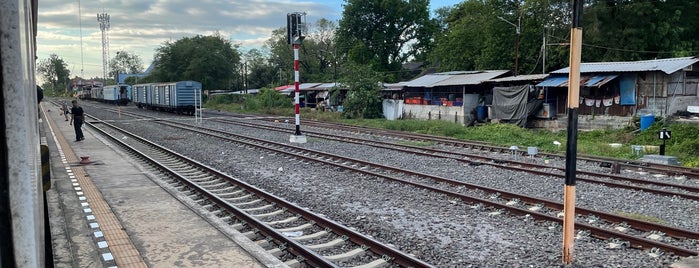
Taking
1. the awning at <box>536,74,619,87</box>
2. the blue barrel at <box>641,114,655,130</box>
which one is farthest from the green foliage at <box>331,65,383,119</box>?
the blue barrel at <box>641,114,655,130</box>

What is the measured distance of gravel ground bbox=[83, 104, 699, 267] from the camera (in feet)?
20.0

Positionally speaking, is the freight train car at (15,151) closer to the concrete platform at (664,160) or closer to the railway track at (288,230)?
the railway track at (288,230)

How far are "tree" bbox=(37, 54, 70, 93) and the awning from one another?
12494 cm

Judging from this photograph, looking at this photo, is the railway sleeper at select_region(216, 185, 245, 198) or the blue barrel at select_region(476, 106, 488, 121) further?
the blue barrel at select_region(476, 106, 488, 121)

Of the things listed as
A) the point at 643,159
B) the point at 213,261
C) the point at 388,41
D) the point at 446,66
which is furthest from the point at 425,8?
the point at 213,261

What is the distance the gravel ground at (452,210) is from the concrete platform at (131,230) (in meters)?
2.10

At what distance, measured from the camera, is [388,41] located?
5709cm

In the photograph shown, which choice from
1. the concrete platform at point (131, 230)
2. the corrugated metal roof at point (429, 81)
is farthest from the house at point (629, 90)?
the concrete platform at point (131, 230)

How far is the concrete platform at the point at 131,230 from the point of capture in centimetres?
562

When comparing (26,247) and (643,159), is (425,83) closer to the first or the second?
(643,159)

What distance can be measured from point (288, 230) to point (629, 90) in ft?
61.3

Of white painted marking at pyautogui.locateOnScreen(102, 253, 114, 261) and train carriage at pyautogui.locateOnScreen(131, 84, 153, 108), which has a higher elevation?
train carriage at pyautogui.locateOnScreen(131, 84, 153, 108)

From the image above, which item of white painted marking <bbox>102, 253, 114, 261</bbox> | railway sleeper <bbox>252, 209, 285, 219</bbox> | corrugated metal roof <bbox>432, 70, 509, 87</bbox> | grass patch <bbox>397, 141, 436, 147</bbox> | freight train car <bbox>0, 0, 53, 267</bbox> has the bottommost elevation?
railway sleeper <bbox>252, 209, 285, 219</bbox>

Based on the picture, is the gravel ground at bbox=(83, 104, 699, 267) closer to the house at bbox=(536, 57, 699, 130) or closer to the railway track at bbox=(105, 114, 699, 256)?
the railway track at bbox=(105, 114, 699, 256)
